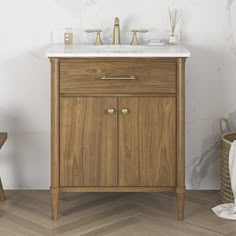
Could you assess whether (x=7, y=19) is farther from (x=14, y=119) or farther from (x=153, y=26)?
(x=153, y=26)

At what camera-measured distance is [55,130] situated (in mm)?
→ 3053

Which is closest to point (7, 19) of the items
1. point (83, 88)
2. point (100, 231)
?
point (83, 88)

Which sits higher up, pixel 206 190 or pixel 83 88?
pixel 83 88

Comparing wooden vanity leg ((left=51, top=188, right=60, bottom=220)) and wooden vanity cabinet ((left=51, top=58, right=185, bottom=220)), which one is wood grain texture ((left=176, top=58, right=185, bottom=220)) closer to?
wooden vanity cabinet ((left=51, top=58, right=185, bottom=220))

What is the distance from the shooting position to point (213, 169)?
11.8ft

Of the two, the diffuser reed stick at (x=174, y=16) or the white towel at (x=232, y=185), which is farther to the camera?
the diffuser reed stick at (x=174, y=16)

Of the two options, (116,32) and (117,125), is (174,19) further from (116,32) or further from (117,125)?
(117,125)

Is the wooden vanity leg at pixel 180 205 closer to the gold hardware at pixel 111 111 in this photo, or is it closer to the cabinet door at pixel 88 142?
the cabinet door at pixel 88 142

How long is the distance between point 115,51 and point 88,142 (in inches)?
17.1

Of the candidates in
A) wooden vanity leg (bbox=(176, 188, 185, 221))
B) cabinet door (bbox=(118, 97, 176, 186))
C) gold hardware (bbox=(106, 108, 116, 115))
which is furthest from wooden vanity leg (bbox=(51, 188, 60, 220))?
wooden vanity leg (bbox=(176, 188, 185, 221))

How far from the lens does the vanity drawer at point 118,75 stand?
3.02 meters

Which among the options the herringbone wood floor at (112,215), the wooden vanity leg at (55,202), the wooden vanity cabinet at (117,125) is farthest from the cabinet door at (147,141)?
the wooden vanity leg at (55,202)

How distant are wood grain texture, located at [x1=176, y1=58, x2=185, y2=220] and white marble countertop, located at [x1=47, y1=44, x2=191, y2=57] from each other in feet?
0.29

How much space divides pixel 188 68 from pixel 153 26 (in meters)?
0.28
